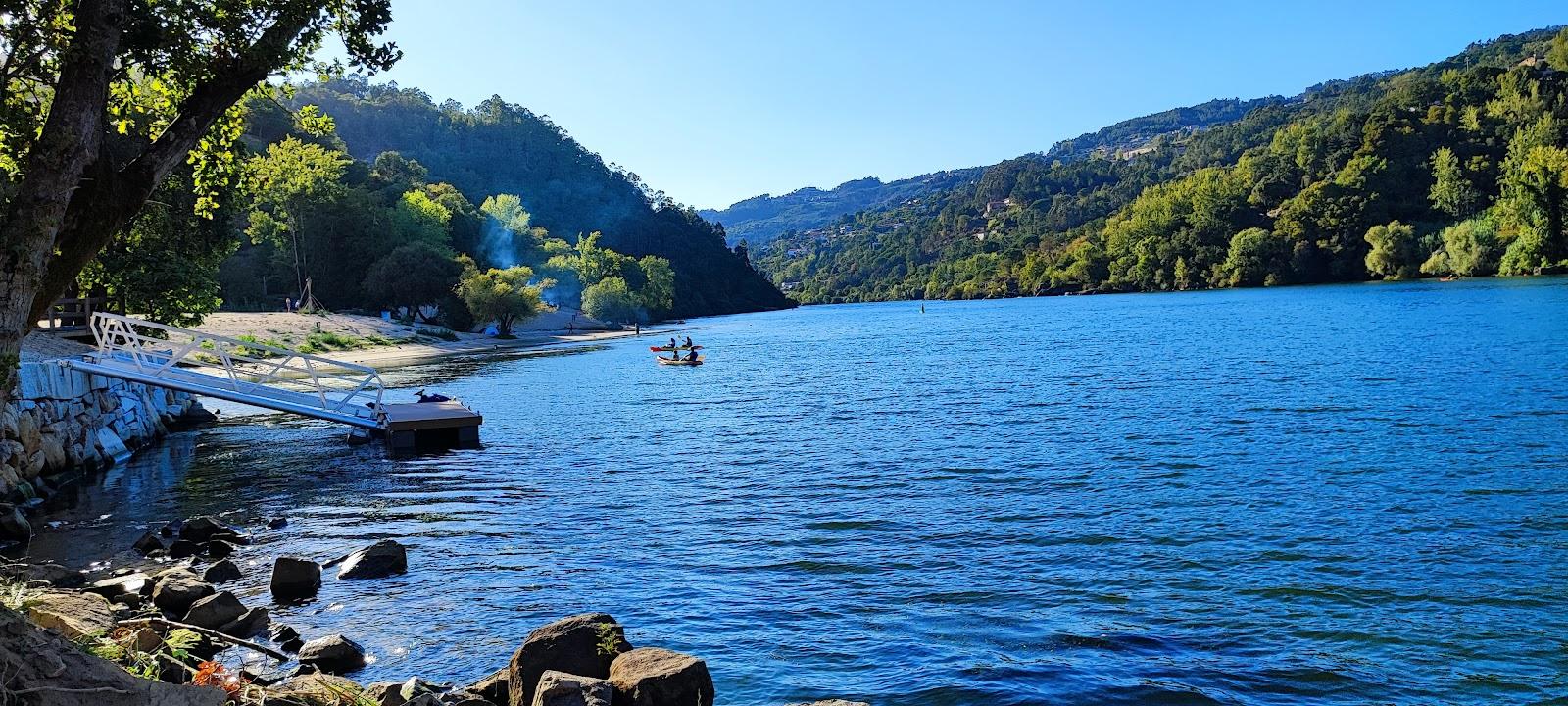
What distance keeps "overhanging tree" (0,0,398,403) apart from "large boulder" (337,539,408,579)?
609cm

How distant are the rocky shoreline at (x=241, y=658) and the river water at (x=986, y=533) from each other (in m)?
0.82

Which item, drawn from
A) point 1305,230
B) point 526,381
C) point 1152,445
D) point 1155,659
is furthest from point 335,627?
point 1305,230

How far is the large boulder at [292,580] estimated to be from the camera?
13547 millimetres

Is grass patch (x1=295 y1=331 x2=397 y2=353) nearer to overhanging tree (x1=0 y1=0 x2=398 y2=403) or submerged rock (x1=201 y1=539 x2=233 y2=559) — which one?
submerged rock (x1=201 y1=539 x2=233 y2=559)

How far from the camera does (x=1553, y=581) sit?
482 inches

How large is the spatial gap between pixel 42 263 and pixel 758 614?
8.23 metres

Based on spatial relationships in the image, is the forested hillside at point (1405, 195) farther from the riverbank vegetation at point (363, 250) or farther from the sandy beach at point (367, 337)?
the sandy beach at point (367, 337)

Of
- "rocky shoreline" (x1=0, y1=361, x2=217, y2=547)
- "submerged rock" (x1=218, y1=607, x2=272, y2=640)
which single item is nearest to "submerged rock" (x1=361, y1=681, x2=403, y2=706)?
"submerged rock" (x1=218, y1=607, x2=272, y2=640)

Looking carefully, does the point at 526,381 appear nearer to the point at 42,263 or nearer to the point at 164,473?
the point at 164,473

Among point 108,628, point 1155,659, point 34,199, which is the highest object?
point 34,199

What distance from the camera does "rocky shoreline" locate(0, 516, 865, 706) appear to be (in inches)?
256

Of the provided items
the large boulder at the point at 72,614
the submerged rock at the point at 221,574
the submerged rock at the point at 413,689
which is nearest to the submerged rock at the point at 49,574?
the submerged rock at the point at 221,574

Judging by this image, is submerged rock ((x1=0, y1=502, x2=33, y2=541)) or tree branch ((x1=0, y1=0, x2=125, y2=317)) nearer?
tree branch ((x1=0, y1=0, x2=125, y2=317))

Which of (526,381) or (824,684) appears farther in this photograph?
(526,381)
